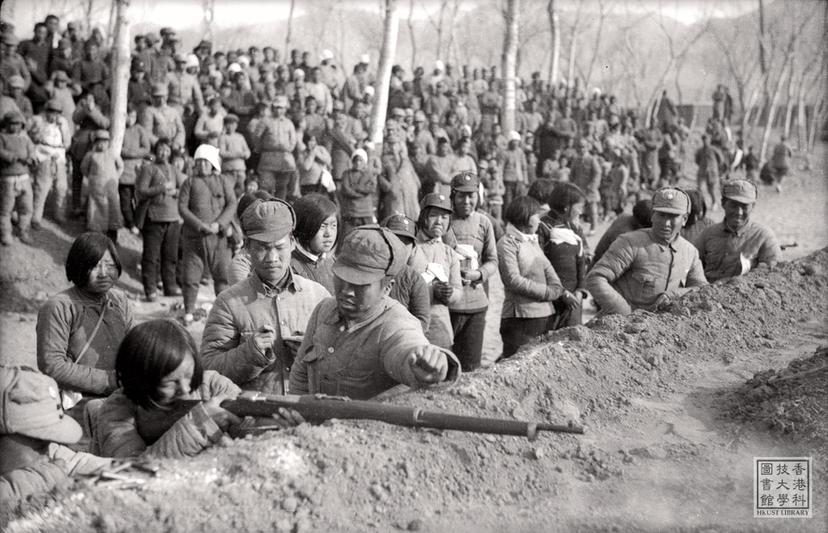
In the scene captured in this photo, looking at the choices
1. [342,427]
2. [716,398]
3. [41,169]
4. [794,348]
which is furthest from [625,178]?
[342,427]

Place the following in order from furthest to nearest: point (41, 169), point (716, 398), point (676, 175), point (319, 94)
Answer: point (676, 175)
point (319, 94)
point (41, 169)
point (716, 398)

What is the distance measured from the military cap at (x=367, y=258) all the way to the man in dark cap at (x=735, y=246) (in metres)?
3.89

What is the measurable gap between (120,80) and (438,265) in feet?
26.6

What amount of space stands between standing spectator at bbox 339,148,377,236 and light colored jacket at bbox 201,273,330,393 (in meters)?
7.77

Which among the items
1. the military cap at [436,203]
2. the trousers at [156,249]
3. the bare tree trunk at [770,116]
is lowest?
the trousers at [156,249]

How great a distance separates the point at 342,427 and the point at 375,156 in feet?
35.0

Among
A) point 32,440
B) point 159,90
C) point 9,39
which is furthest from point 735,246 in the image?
point 9,39

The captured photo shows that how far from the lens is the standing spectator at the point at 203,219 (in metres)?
10.3

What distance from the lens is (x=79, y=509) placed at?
9.61 feet

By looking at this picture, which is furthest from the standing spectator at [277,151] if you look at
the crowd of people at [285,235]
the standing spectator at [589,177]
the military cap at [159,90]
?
the standing spectator at [589,177]

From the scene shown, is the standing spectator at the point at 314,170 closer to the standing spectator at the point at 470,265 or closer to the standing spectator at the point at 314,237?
the standing spectator at the point at 470,265

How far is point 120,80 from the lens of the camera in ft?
40.8

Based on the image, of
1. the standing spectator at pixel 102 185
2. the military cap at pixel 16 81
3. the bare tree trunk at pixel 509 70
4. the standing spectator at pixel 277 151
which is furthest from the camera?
the bare tree trunk at pixel 509 70

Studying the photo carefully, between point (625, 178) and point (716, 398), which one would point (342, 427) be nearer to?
point (716, 398)
